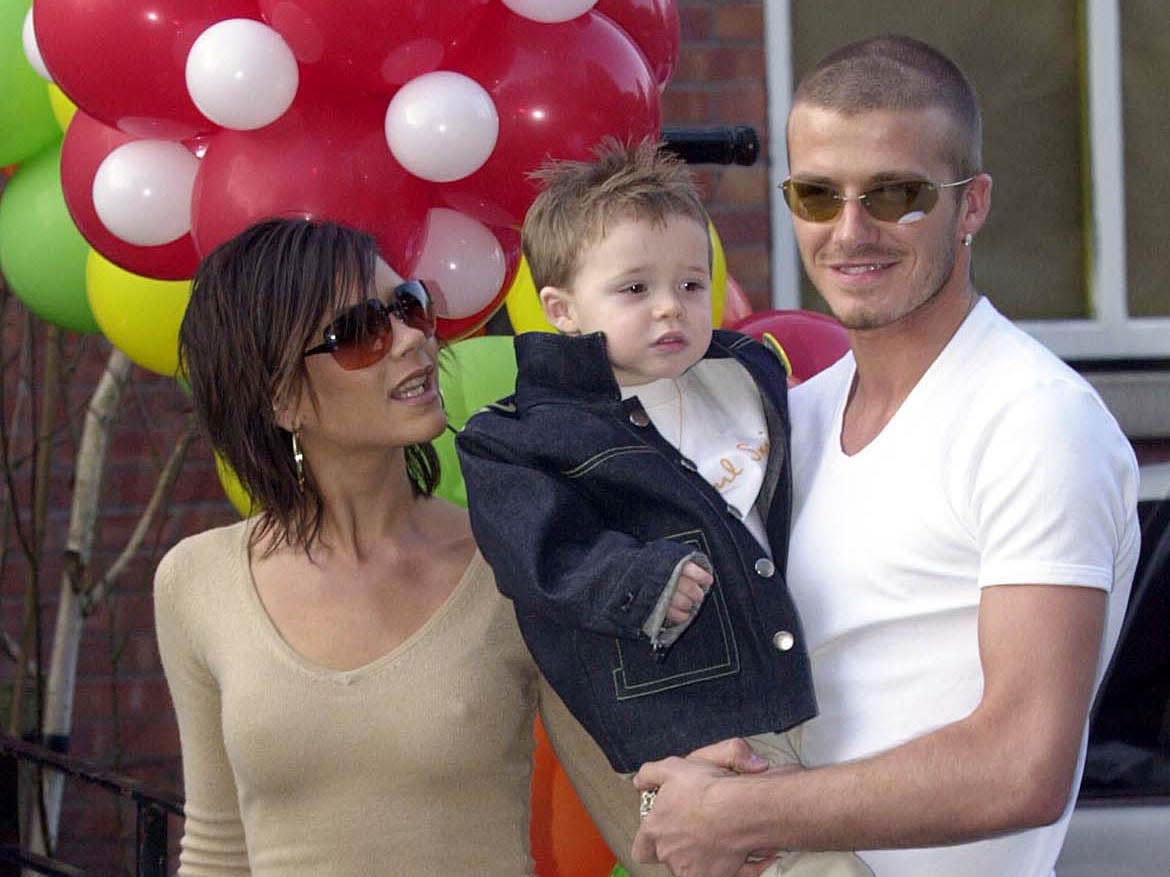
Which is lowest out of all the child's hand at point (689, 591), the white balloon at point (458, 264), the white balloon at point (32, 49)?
the child's hand at point (689, 591)

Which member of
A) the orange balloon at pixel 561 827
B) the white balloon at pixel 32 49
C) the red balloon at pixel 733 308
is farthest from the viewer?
the red balloon at pixel 733 308

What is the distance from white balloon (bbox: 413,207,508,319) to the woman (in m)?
0.43

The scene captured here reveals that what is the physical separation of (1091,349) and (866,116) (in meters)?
3.67

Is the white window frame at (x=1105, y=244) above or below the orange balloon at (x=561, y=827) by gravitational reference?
above

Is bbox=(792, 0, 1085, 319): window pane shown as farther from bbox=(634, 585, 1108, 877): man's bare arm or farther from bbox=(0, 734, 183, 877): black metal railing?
bbox=(634, 585, 1108, 877): man's bare arm

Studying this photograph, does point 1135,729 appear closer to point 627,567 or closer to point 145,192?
point 627,567

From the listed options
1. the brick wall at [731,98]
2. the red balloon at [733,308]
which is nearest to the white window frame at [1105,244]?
the brick wall at [731,98]

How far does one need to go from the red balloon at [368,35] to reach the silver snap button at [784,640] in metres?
1.23

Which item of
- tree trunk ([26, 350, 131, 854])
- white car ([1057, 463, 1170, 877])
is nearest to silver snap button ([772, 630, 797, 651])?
white car ([1057, 463, 1170, 877])

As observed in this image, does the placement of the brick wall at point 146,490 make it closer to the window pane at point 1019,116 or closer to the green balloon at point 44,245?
the window pane at point 1019,116

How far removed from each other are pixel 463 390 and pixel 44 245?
3.52 ft

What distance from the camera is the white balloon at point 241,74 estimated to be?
276 cm

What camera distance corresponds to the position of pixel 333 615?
240cm

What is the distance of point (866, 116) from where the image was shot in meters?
2.01
